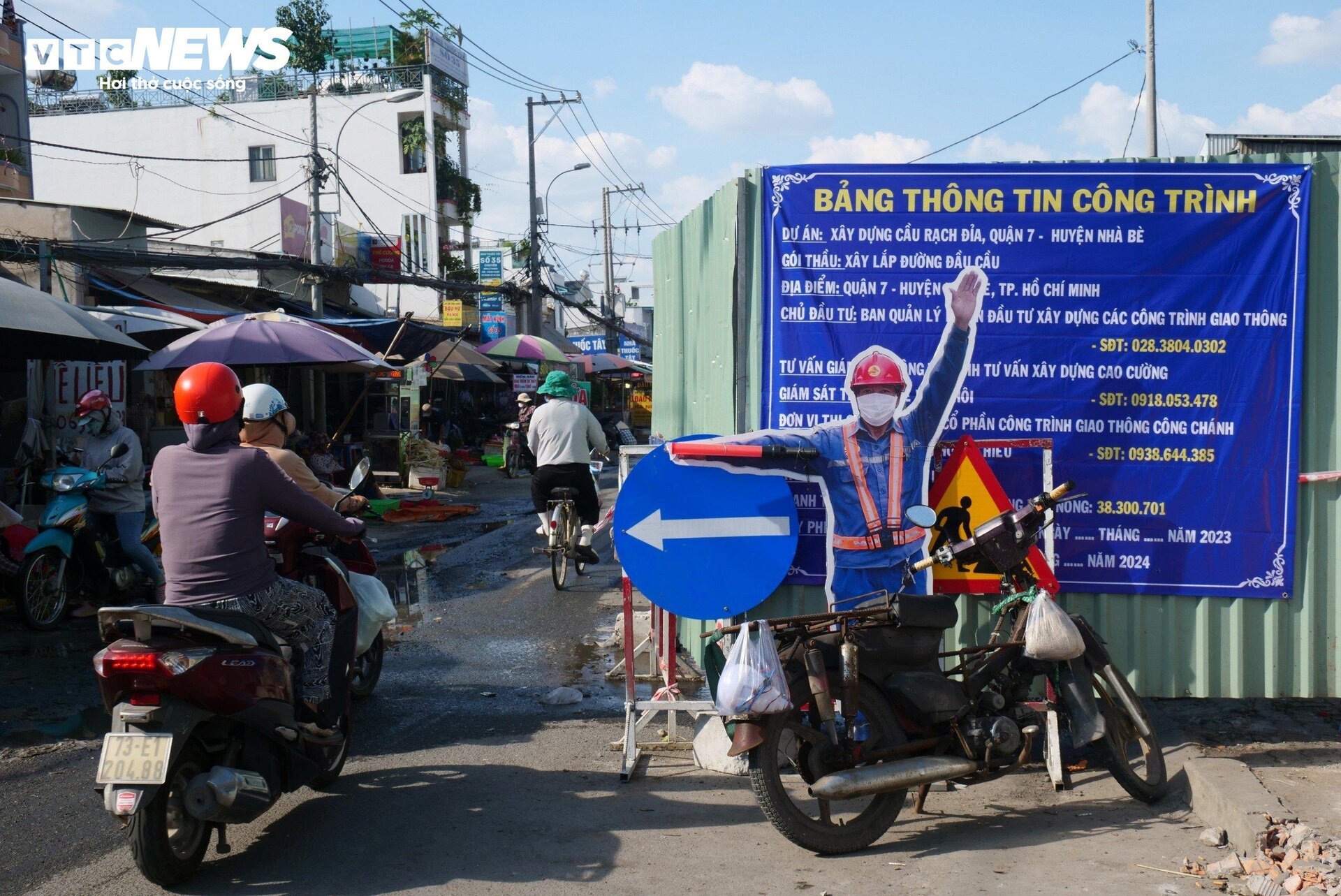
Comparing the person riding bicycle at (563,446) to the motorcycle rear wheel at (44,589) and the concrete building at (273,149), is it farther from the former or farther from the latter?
the concrete building at (273,149)

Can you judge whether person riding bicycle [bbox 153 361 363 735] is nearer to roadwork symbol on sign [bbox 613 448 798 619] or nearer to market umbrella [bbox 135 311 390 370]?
roadwork symbol on sign [bbox 613 448 798 619]

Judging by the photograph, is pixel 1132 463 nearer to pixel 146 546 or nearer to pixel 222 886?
pixel 222 886

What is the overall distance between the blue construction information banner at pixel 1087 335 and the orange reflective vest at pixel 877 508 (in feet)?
0.17

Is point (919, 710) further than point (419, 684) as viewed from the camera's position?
No

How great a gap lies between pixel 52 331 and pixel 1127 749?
7.99m

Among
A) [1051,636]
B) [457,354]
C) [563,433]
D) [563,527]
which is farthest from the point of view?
[457,354]

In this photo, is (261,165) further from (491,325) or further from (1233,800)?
(1233,800)

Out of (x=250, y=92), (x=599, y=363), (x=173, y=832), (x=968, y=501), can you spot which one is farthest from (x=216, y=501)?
(x=250, y=92)

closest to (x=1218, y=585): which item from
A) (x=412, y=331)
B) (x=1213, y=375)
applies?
(x=1213, y=375)

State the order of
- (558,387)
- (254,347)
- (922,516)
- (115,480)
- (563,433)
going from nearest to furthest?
1. (922,516)
2. (115,480)
3. (558,387)
4. (563,433)
5. (254,347)

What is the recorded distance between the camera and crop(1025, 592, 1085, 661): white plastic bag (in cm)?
459

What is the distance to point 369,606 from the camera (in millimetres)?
5414

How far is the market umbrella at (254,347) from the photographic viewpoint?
463 inches

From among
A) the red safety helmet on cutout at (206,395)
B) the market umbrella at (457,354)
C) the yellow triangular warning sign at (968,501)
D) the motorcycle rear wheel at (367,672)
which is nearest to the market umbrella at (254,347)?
the motorcycle rear wheel at (367,672)
